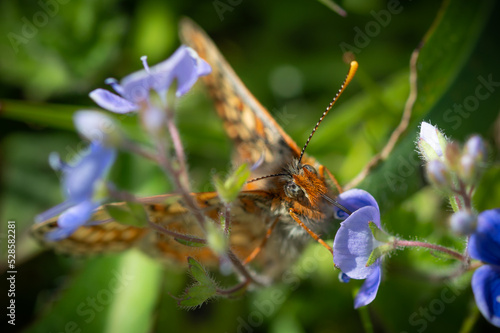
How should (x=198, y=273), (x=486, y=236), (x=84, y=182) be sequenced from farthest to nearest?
(x=198, y=273), (x=486, y=236), (x=84, y=182)

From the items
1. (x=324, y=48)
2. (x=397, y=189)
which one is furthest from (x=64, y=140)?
(x=397, y=189)

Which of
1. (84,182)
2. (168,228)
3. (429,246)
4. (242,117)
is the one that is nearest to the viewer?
(84,182)

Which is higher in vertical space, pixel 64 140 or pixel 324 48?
pixel 64 140

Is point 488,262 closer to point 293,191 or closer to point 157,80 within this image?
point 293,191

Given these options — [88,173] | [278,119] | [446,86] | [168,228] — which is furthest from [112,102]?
[278,119]

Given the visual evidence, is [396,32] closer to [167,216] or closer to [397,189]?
[397,189]

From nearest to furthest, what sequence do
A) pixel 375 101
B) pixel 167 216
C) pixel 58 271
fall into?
pixel 167 216, pixel 375 101, pixel 58 271

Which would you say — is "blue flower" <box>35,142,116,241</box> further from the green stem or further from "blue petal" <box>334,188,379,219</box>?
the green stem
